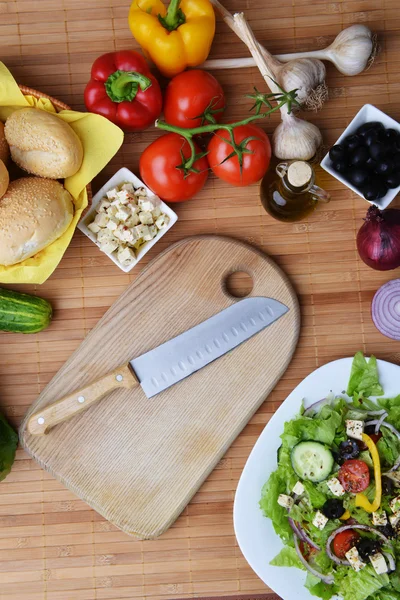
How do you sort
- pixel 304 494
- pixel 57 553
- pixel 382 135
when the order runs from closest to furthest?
pixel 382 135, pixel 304 494, pixel 57 553

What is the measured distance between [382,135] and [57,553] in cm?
133

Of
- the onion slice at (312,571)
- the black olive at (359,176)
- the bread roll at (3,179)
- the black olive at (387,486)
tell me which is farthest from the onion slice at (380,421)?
the bread roll at (3,179)

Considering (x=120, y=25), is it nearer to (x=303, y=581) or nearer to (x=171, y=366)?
(x=171, y=366)

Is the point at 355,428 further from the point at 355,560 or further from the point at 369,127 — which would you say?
the point at 369,127

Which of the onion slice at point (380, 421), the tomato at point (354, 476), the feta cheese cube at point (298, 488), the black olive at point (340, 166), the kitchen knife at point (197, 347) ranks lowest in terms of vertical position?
the feta cheese cube at point (298, 488)

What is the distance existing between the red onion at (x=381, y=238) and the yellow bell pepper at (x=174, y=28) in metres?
0.57

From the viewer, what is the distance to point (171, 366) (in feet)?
4.83

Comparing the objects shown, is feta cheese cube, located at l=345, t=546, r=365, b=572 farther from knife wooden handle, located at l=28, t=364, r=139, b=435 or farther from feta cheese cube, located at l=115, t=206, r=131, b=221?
feta cheese cube, located at l=115, t=206, r=131, b=221

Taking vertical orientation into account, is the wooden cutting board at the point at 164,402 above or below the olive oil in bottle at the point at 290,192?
below

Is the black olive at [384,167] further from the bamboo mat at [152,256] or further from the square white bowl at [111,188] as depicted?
the square white bowl at [111,188]

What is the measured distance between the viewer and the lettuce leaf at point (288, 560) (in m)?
1.45

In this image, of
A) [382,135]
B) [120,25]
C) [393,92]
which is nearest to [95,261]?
[120,25]

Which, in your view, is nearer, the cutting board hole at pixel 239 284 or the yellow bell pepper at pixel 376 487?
the yellow bell pepper at pixel 376 487

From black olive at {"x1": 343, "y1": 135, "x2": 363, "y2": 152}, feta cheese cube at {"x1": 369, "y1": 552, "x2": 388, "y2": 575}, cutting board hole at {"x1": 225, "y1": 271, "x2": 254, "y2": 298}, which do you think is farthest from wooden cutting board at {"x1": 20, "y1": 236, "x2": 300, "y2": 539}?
feta cheese cube at {"x1": 369, "y1": 552, "x2": 388, "y2": 575}
